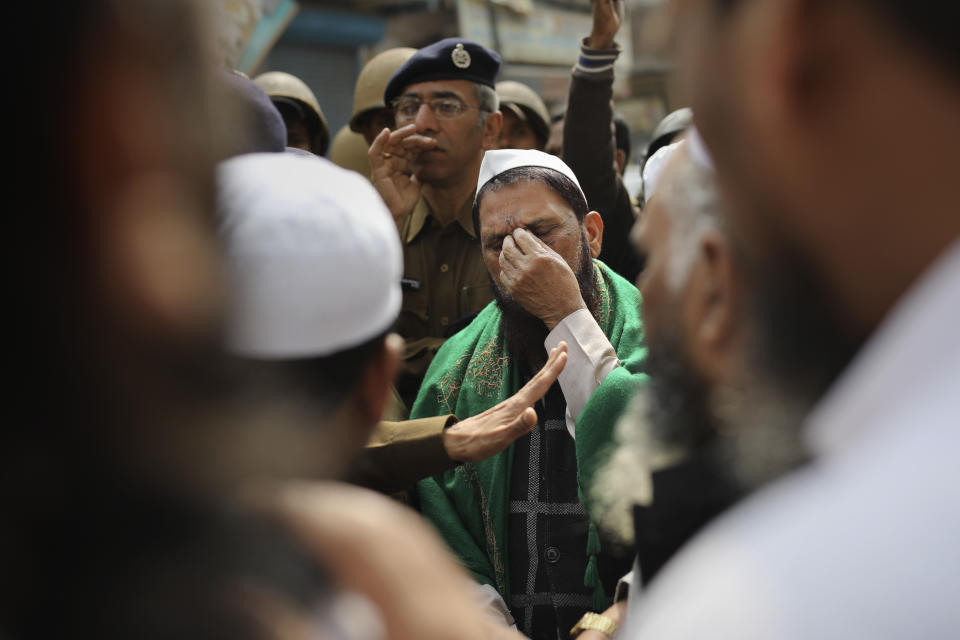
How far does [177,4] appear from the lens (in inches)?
24.0

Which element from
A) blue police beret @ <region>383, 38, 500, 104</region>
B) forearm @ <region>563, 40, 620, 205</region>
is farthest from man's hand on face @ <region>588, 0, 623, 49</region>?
blue police beret @ <region>383, 38, 500, 104</region>

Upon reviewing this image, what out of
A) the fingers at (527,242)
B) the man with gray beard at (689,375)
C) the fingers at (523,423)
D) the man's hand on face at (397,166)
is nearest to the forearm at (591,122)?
the man's hand on face at (397,166)

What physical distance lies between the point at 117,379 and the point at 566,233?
2.74 m

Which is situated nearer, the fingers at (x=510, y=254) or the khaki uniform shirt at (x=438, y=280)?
the fingers at (x=510, y=254)

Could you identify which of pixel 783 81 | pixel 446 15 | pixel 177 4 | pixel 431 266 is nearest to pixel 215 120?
pixel 177 4

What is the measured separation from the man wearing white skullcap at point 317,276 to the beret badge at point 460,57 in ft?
10.4

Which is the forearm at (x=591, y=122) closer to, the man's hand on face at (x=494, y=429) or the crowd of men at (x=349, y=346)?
the man's hand on face at (x=494, y=429)

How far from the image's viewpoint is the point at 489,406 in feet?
10.00

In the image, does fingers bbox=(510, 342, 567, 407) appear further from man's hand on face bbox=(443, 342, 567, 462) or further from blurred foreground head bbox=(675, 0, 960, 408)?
blurred foreground head bbox=(675, 0, 960, 408)

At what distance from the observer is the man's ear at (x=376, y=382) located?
4.12 ft

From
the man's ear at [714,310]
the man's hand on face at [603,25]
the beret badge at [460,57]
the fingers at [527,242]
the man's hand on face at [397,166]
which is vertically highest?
the man's ear at [714,310]

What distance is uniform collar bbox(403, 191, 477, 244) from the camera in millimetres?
4035

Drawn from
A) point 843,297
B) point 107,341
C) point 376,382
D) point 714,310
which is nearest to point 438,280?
point 376,382

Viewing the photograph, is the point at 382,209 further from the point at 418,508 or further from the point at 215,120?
the point at 418,508
